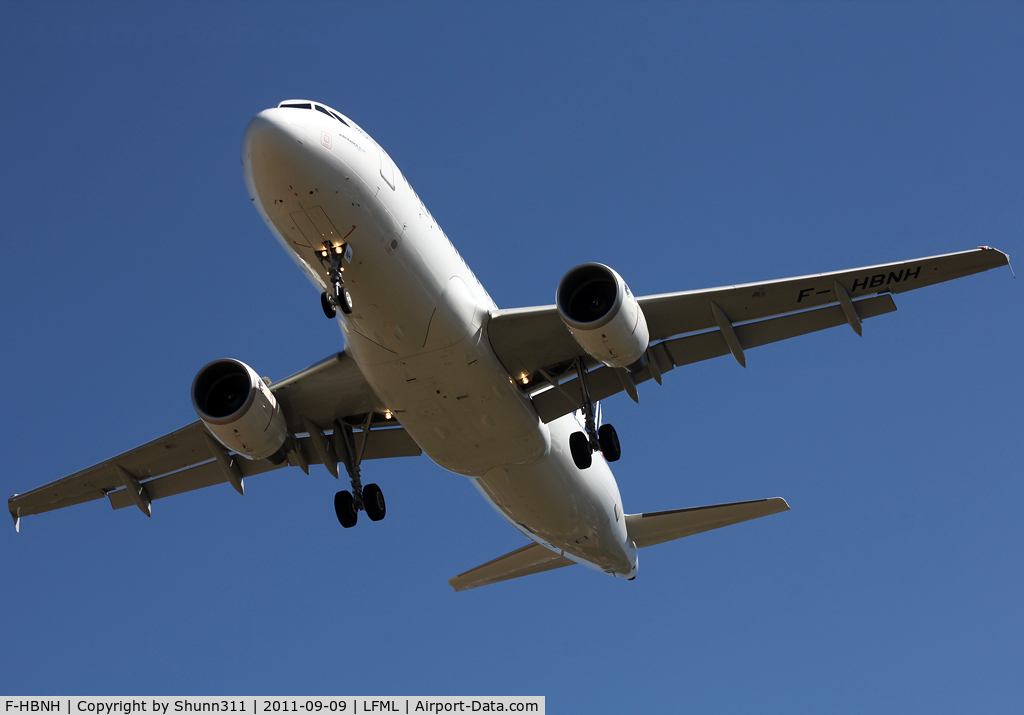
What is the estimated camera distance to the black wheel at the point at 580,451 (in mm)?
18656

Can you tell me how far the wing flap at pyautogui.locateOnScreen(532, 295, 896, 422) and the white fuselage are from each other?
0.59 m

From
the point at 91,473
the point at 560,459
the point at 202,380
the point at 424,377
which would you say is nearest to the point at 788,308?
the point at 560,459

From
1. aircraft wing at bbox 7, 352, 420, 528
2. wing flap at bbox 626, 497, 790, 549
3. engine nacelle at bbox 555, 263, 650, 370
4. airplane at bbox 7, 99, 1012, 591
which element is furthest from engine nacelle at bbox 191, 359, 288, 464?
wing flap at bbox 626, 497, 790, 549

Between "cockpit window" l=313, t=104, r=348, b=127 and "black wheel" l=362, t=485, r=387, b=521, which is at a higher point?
"cockpit window" l=313, t=104, r=348, b=127

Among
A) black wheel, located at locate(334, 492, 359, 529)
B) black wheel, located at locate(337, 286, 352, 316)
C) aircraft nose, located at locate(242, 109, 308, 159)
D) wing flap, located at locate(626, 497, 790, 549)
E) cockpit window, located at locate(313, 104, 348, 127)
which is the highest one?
cockpit window, located at locate(313, 104, 348, 127)

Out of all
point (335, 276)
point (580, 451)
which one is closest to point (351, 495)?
point (580, 451)

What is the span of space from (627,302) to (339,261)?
14.7 ft

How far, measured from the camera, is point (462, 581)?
2530cm

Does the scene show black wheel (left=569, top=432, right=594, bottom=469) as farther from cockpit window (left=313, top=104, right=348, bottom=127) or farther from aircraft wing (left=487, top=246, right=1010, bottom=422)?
cockpit window (left=313, top=104, right=348, bottom=127)

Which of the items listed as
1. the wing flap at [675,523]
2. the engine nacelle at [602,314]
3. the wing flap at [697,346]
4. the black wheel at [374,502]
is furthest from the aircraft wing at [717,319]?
the wing flap at [675,523]

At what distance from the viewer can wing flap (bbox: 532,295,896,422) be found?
704 inches

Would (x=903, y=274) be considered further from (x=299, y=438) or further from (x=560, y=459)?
(x=299, y=438)

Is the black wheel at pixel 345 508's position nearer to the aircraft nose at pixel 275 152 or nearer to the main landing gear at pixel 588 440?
the main landing gear at pixel 588 440

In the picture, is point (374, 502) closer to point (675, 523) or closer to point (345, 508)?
point (345, 508)
